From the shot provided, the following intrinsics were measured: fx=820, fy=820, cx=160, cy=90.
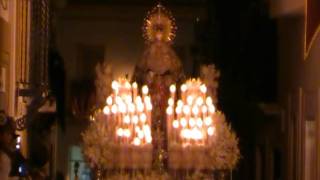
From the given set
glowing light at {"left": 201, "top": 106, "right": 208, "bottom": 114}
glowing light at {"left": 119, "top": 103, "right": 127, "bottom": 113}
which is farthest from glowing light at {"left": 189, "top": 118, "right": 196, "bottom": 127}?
glowing light at {"left": 119, "top": 103, "right": 127, "bottom": 113}

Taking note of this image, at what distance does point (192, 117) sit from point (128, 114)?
505 mm

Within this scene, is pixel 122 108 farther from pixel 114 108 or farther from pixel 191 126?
pixel 191 126

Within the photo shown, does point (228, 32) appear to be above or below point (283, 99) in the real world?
above

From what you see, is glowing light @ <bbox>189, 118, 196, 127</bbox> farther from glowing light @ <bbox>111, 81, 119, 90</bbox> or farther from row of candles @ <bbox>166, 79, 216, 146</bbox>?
glowing light @ <bbox>111, 81, 119, 90</bbox>

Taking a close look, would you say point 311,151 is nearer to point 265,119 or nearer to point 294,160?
point 294,160

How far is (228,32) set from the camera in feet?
28.2

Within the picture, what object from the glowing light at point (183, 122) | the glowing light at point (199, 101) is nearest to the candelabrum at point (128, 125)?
the glowing light at point (183, 122)

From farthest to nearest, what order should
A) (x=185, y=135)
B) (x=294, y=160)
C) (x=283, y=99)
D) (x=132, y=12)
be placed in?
1. (x=132, y=12)
2. (x=283, y=99)
3. (x=294, y=160)
4. (x=185, y=135)

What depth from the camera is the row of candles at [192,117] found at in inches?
255

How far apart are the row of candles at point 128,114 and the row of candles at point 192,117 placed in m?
0.20

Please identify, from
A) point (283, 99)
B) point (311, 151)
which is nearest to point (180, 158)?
point (311, 151)

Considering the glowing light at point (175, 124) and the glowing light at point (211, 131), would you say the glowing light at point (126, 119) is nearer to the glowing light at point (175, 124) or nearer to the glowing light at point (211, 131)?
the glowing light at point (175, 124)

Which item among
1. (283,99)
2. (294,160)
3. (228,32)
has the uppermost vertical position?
(228,32)

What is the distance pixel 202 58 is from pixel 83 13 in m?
1.33
